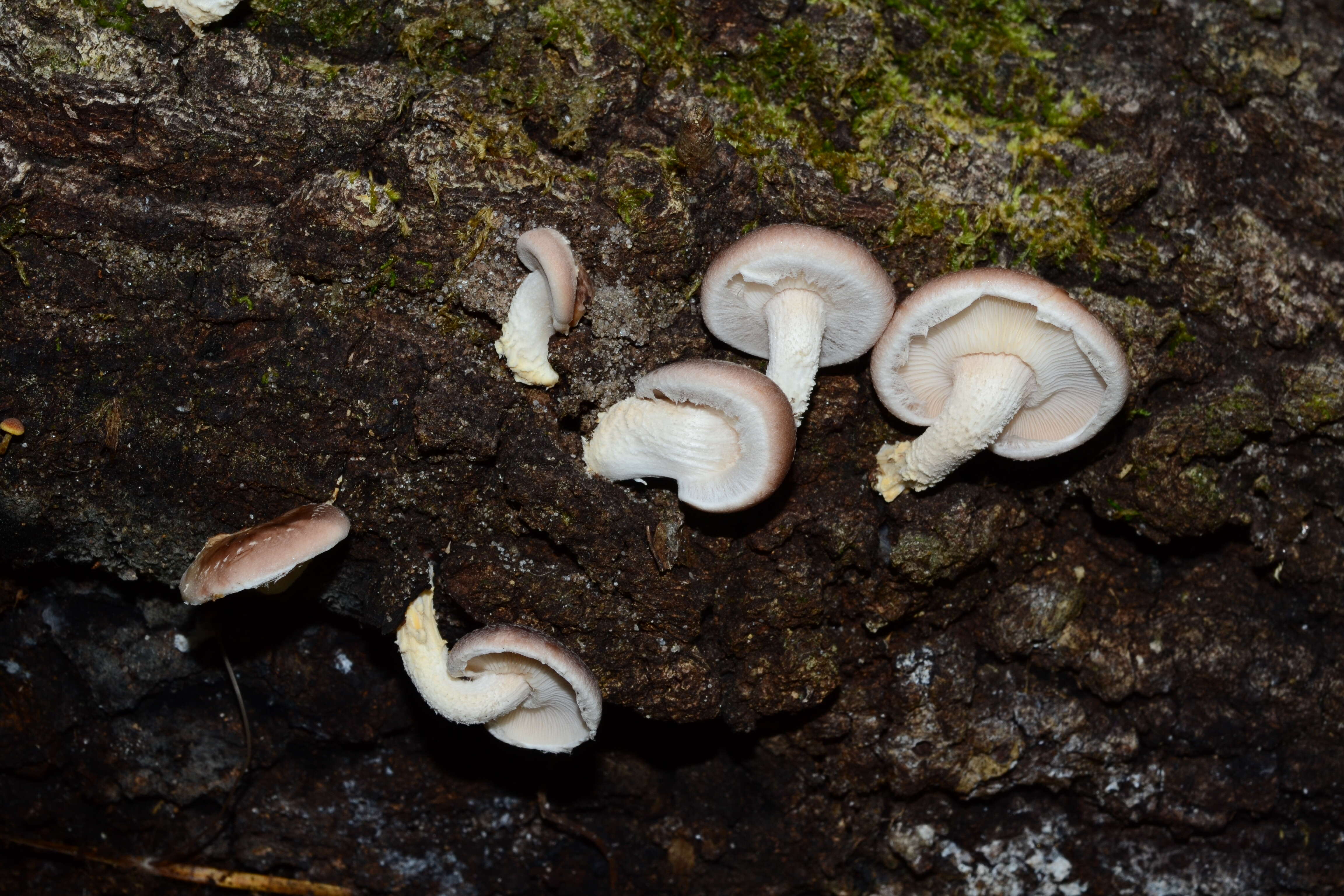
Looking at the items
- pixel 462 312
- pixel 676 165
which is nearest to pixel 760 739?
pixel 462 312

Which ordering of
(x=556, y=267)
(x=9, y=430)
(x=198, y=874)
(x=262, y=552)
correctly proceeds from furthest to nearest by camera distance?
(x=198, y=874), (x=9, y=430), (x=556, y=267), (x=262, y=552)

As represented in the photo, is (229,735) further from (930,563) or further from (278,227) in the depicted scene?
(930,563)

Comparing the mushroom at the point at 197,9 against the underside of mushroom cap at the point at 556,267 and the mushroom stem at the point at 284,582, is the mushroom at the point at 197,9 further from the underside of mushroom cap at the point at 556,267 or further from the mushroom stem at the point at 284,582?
the mushroom stem at the point at 284,582

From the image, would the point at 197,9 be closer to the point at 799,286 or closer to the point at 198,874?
the point at 799,286

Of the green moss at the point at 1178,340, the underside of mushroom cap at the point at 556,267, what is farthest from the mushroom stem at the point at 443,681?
the green moss at the point at 1178,340

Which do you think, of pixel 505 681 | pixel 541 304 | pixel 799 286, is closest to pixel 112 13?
pixel 541 304

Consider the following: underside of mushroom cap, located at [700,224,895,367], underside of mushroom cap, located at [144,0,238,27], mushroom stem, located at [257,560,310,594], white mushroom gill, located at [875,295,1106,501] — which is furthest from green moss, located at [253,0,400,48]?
white mushroom gill, located at [875,295,1106,501]
